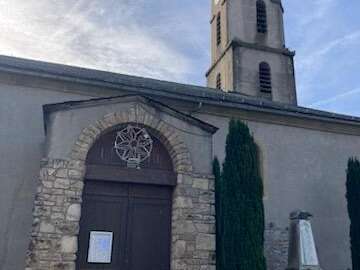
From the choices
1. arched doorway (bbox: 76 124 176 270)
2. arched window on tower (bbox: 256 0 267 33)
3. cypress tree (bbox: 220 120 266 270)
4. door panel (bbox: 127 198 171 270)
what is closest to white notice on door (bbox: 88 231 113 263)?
arched doorway (bbox: 76 124 176 270)

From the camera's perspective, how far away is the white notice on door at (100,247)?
7426mm

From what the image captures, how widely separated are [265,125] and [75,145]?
6.56 m

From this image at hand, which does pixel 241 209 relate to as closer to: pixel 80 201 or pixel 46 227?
pixel 80 201

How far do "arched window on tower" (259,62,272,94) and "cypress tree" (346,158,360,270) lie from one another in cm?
859

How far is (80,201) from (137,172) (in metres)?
1.27

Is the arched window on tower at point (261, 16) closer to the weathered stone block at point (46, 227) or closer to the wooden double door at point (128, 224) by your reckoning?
the wooden double door at point (128, 224)

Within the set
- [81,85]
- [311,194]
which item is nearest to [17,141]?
[81,85]

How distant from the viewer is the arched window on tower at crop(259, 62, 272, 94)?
19.8 metres

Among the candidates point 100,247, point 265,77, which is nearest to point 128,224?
point 100,247

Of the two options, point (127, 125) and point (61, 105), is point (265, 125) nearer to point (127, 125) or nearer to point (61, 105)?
point (127, 125)

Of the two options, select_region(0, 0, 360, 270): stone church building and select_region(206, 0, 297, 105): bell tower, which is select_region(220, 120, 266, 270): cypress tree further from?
select_region(206, 0, 297, 105): bell tower

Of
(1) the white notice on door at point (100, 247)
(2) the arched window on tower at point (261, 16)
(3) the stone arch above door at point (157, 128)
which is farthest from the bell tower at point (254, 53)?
(1) the white notice on door at point (100, 247)

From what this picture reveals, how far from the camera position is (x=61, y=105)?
771 centimetres

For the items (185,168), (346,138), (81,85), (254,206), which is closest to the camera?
(185,168)
